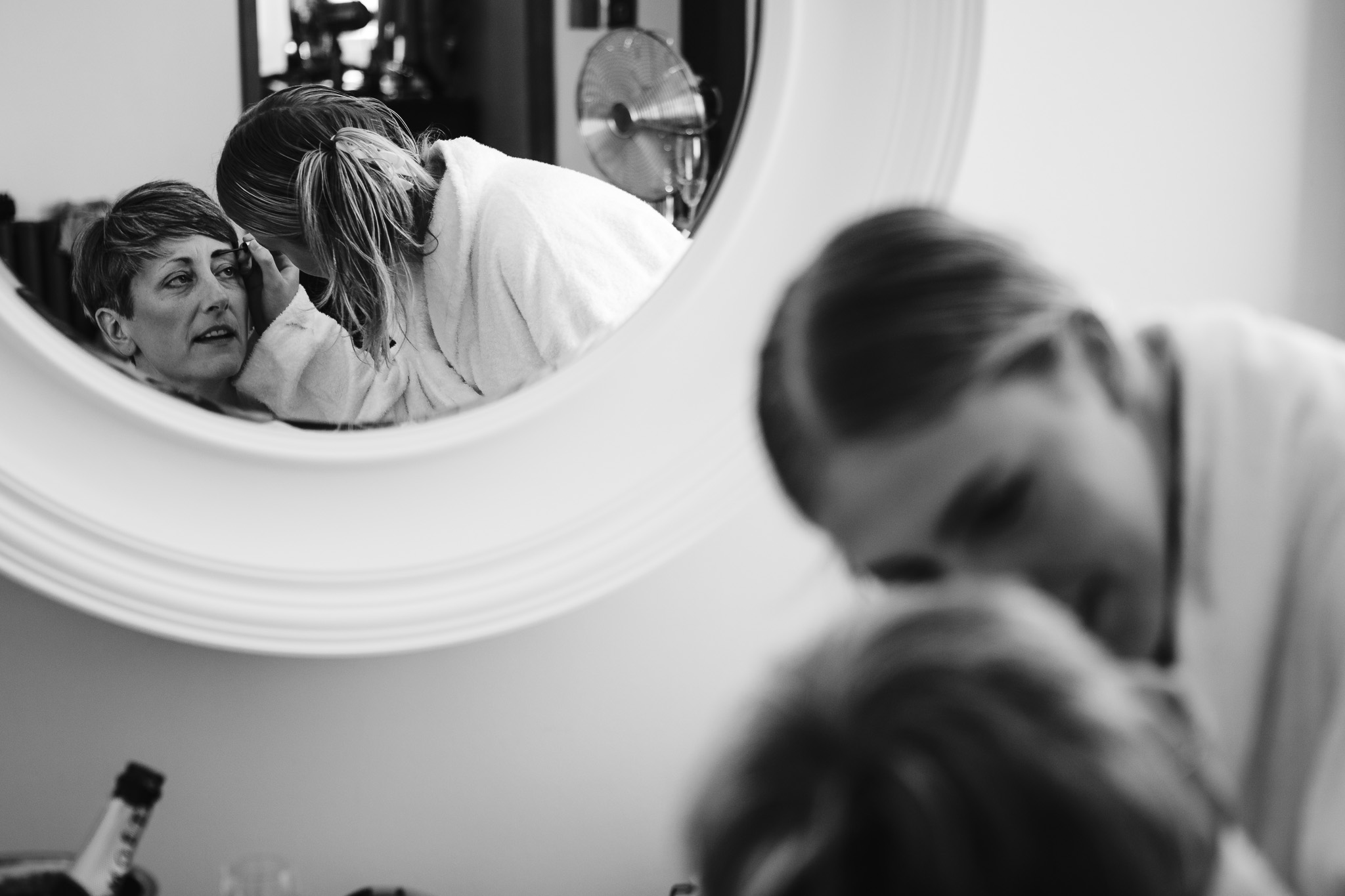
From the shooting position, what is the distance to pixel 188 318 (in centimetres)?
86

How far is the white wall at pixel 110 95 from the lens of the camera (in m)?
0.81

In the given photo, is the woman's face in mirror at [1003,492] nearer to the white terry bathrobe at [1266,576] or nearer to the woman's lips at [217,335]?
the white terry bathrobe at [1266,576]

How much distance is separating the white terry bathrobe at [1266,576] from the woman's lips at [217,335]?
61 centimetres

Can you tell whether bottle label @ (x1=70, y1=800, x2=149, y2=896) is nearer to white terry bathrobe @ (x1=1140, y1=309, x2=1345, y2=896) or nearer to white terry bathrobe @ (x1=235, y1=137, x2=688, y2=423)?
white terry bathrobe @ (x1=235, y1=137, x2=688, y2=423)

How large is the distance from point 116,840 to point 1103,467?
0.56 m

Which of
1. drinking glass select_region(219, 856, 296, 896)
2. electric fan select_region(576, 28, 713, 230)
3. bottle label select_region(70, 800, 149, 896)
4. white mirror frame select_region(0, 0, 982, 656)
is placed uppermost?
electric fan select_region(576, 28, 713, 230)

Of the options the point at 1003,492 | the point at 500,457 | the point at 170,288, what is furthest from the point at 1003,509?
the point at 170,288

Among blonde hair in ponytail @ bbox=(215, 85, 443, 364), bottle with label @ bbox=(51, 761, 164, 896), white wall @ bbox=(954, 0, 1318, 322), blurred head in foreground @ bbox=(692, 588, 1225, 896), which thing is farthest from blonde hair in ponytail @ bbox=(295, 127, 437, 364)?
blurred head in foreground @ bbox=(692, 588, 1225, 896)

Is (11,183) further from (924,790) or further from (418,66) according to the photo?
(924,790)

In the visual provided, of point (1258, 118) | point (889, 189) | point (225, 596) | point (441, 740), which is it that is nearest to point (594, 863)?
point (441, 740)

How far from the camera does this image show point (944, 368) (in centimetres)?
52

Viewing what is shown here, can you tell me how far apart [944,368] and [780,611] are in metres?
0.55

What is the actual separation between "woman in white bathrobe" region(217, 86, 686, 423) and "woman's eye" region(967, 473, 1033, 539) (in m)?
0.49

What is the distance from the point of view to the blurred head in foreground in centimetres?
31
